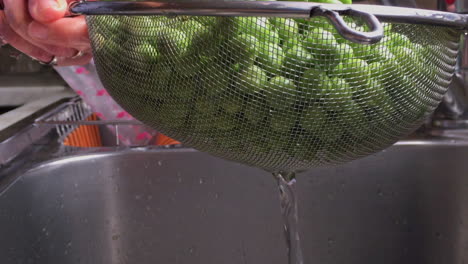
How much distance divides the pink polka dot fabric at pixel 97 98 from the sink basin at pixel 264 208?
1.50ft

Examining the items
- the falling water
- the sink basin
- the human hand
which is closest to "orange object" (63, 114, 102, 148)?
the sink basin

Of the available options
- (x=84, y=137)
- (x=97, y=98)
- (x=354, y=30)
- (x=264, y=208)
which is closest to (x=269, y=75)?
(x=354, y=30)

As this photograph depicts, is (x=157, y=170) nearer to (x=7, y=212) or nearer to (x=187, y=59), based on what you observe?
(x=7, y=212)

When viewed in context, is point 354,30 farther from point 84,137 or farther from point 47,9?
point 84,137

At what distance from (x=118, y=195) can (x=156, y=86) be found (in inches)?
16.6

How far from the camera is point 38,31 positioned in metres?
0.52

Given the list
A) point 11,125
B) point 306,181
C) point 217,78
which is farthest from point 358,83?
point 11,125

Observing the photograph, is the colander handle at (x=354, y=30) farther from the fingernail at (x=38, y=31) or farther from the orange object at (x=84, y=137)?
the orange object at (x=84, y=137)

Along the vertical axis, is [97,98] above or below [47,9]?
below

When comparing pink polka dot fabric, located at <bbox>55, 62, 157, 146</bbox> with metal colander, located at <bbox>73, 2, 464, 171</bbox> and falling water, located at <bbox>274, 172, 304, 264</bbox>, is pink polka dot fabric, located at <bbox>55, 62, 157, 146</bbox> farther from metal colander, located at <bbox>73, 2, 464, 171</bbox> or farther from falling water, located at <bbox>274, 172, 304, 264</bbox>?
metal colander, located at <bbox>73, 2, 464, 171</bbox>

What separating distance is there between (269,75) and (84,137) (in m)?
0.82

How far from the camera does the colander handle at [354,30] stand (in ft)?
0.93

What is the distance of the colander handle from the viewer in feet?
0.93

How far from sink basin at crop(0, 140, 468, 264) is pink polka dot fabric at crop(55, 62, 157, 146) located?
0.46m
